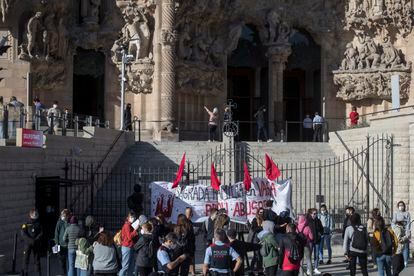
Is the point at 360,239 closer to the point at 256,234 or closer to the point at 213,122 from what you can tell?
the point at 256,234

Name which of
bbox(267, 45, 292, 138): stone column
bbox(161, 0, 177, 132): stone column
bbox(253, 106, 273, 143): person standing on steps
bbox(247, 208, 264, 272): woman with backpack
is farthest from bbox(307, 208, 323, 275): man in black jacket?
bbox(267, 45, 292, 138): stone column

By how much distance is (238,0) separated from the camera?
114 ft

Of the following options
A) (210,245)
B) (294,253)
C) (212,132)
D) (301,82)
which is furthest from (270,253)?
(301,82)

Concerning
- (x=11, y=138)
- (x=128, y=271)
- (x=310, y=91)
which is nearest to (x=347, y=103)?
(x=310, y=91)

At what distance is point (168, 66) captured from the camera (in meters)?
31.8

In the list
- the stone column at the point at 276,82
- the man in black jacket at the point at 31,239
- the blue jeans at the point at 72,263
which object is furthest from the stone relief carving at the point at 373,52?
the blue jeans at the point at 72,263

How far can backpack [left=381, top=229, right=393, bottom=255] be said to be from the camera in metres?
15.1

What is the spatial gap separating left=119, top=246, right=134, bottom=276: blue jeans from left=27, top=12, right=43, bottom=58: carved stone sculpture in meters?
17.0

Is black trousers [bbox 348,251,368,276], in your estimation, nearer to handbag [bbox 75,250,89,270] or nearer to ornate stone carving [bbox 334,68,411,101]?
handbag [bbox 75,250,89,270]

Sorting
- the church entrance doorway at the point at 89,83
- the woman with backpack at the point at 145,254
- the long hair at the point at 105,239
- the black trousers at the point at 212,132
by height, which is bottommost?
the woman with backpack at the point at 145,254

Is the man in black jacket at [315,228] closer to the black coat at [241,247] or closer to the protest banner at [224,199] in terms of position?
the protest banner at [224,199]

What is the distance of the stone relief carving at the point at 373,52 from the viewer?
33.7 m

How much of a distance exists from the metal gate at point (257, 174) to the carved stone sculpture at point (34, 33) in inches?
267

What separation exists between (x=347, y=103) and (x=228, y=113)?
7.00 meters
